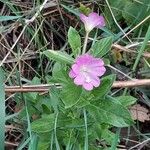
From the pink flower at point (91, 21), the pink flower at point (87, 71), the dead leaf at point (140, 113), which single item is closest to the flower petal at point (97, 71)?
the pink flower at point (87, 71)

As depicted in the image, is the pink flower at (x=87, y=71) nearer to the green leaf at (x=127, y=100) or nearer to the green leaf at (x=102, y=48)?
the green leaf at (x=102, y=48)

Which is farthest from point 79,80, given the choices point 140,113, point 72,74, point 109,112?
point 140,113

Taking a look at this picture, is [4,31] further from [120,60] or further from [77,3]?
[120,60]

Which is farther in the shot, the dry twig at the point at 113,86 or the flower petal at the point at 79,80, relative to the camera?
the dry twig at the point at 113,86

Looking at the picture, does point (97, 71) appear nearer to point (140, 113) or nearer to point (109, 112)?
point (109, 112)

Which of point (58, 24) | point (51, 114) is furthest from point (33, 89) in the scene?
point (58, 24)

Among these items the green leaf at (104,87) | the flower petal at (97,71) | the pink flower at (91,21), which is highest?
the pink flower at (91,21)
